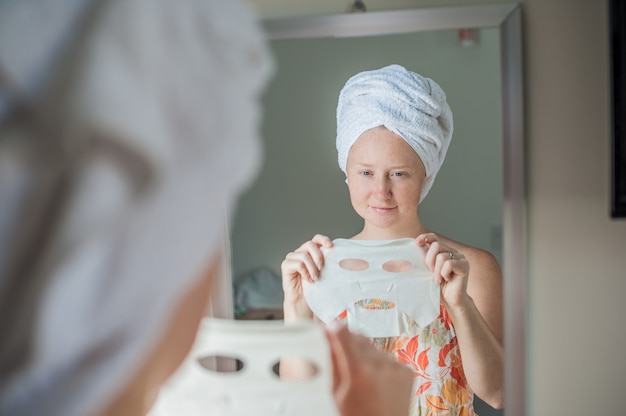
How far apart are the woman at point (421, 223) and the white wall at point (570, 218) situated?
12 centimetres

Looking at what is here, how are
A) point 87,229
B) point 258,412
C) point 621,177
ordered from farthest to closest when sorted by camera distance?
point 621,177
point 258,412
point 87,229

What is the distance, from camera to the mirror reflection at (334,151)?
1057mm

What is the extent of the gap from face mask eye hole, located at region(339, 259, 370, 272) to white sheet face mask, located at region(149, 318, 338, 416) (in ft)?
1.30

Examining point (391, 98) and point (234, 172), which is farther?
point (391, 98)

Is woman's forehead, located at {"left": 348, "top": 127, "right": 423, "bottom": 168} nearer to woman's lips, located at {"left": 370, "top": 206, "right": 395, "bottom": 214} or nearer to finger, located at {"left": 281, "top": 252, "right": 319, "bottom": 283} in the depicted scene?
woman's lips, located at {"left": 370, "top": 206, "right": 395, "bottom": 214}

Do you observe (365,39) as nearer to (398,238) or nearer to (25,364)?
(398,238)

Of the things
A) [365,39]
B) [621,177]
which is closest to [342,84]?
[365,39]

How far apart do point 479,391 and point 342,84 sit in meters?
0.64

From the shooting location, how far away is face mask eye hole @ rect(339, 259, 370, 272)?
3.53 feet

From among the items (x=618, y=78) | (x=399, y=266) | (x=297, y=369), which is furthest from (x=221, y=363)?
(x=618, y=78)

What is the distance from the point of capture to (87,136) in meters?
0.27

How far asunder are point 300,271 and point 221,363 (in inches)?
10.3

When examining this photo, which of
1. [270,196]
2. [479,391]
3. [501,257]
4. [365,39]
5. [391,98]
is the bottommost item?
[479,391]

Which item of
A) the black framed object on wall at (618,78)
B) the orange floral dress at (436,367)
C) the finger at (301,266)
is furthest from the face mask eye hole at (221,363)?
the black framed object on wall at (618,78)
